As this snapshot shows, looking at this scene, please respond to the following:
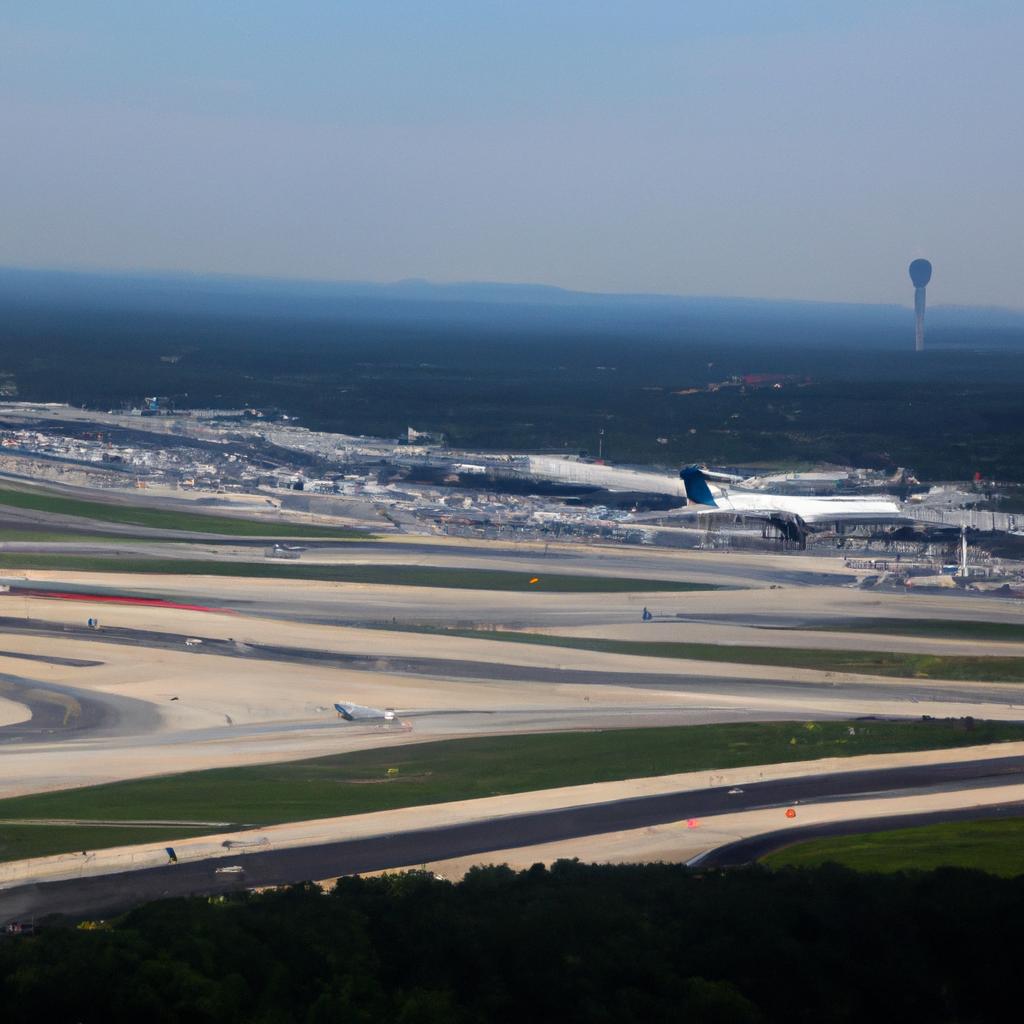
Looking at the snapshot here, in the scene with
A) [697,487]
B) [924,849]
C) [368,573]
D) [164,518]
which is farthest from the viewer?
[164,518]

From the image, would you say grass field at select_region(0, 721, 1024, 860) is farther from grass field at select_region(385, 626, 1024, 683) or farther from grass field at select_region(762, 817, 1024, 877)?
grass field at select_region(385, 626, 1024, 683)

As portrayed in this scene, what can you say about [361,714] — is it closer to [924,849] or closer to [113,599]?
[924,849]

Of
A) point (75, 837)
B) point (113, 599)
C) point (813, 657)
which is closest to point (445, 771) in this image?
point (75, 837)

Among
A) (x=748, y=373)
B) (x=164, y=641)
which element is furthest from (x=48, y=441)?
(x=748, y=373)

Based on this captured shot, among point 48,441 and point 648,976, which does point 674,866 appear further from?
point 48,441

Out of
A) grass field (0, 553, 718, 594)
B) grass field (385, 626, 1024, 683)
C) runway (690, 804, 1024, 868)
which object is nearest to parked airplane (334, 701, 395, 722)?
grass field (385, 626, 1024, 683)

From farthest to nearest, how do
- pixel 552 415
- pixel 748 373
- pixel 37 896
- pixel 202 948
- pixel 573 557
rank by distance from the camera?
pixel 748 373, pixel 552 415, pixel 573 557, pixel 37 896, pixel 202 948

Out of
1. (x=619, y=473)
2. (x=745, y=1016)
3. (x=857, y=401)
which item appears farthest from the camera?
(x=857, y=401)
